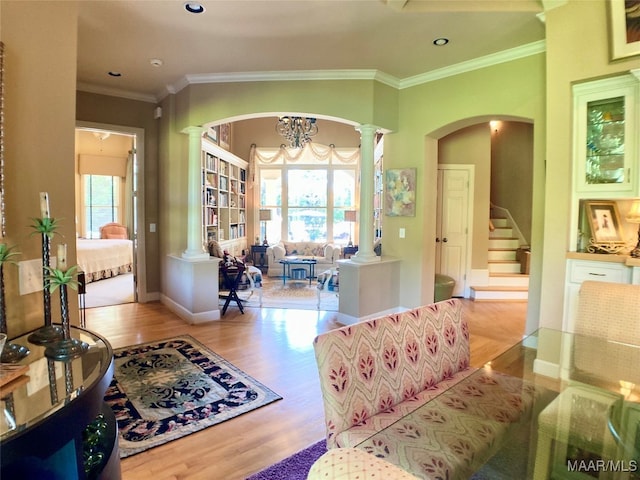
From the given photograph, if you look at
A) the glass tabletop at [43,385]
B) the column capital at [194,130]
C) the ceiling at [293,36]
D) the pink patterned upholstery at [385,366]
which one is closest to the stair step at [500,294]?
the ceiling at [293,36]

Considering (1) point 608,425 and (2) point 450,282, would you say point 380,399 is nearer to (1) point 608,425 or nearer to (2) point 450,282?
(1) point 608,425

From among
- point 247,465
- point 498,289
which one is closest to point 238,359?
point 247,465

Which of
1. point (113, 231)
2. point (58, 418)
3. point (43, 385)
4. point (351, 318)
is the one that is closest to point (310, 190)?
point (113, 231)

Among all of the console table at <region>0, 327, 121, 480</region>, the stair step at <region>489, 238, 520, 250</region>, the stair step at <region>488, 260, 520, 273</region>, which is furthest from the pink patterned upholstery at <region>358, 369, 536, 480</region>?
the stair step at <region>489, 238, 520, 250</region>

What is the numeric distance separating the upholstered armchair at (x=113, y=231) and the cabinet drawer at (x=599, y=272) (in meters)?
9.43

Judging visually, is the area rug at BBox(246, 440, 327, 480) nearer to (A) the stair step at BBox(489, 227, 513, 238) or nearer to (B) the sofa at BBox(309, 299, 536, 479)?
(B) the sofa at BBox(309, 299, 536, 479)

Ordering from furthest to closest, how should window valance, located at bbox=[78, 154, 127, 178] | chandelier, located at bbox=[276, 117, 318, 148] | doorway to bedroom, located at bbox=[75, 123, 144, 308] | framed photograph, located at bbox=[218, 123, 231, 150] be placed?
window valance, located at bbox=[78, 154, 127, 178] → framed photograph, located at bbox=[218, 123, 231, 150] → doorway to bedroom, located at bbox=[75, 123, 144, 308] → chandelier, located at bbox=[276, 117, 318, 148]

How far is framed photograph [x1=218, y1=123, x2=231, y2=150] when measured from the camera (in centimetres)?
759

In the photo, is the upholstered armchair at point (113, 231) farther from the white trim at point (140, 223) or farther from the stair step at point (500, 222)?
the stair step at point (500, 222)

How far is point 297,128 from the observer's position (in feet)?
21.0

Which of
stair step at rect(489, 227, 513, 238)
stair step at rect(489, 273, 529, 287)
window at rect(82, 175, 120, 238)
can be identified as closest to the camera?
stair step at rect(489, 273, 529, 287)

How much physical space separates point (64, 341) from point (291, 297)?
4565mm

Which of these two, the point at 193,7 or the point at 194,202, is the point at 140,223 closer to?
the point at 194,202

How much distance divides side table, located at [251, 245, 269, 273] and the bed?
2.70 m
